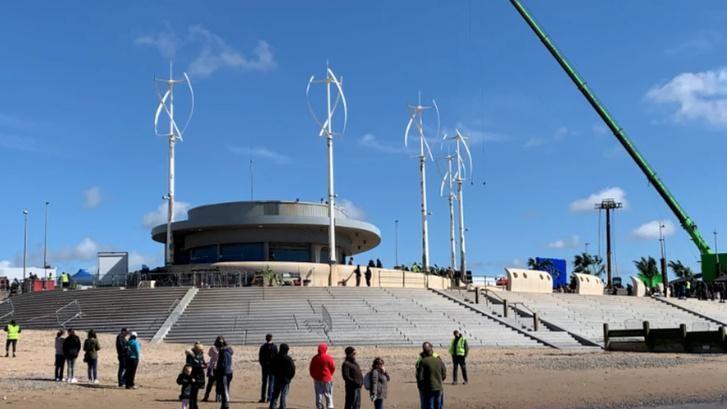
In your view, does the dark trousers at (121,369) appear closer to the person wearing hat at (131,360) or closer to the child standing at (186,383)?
the person wearing hat at (131,360)

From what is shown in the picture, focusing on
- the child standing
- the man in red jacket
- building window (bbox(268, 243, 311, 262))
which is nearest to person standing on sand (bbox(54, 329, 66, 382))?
the child standing

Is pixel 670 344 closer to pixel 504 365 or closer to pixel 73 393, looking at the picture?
pixel 504 365

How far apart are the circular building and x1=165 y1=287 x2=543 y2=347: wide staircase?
38.0 ft

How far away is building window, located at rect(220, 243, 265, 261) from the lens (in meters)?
52.0

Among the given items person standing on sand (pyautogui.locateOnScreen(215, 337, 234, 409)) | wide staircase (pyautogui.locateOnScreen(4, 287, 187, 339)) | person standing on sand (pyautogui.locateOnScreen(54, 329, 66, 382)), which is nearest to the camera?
person standing on sand (pyautogui.locateOnScreen(215, 337, 234, 409))

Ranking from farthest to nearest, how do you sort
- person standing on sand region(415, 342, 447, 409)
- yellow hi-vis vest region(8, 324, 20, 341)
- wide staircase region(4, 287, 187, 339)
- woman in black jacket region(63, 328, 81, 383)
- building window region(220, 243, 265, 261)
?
building window region(220, 243, 265, 261) < wide staircase region(4, 287, 187, 339) < yellow hi-vis vest region(8, 324, 20, 341) < woman in black jacket region(63, 328, 81, 383) < person standing on sand region(415, 342, 447, 409)

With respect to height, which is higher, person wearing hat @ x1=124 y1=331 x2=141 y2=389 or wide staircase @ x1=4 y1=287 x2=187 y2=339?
wide staircase @ x1=4 y1=287 x2=187 y2=339

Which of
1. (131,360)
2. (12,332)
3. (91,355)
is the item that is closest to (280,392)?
(131,360)

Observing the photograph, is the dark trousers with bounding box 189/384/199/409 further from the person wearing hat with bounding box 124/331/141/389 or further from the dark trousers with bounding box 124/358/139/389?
the dark trousers with bounding box 124/358/139/389

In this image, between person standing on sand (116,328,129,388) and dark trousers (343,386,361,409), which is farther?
person standing on sand (116,328,129,388)

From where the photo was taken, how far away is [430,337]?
110ft

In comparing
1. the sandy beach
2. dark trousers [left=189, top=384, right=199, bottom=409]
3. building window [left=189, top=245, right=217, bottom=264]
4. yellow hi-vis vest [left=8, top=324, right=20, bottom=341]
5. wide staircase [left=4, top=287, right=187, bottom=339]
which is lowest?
the sandy beach

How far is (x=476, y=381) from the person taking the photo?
70.0 feet

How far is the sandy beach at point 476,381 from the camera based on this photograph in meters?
17.7
